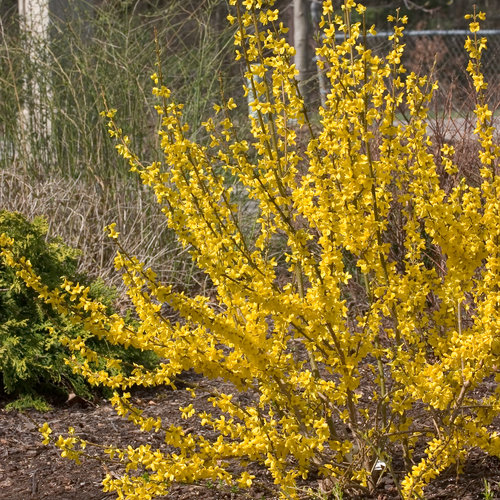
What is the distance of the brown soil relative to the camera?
3477 millimetres

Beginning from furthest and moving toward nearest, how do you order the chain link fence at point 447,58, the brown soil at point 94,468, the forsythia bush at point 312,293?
the chain link fence at point 447,58 < the brown soil at point 94,468 < the forsythia bush at point 312,293

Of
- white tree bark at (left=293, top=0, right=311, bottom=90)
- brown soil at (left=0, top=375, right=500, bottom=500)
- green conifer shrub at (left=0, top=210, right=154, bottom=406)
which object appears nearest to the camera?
brown soil at (left=0, top=375, right=500, bottom=500)

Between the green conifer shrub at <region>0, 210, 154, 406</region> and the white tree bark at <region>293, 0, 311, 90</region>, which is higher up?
the white tree bark at <region>293, 0, 311, 90</region>

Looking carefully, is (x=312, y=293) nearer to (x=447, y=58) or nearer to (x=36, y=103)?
(x=36, y=103)

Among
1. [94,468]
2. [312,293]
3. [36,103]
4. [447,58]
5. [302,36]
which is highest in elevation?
[302,36]

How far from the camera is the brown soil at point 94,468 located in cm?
348

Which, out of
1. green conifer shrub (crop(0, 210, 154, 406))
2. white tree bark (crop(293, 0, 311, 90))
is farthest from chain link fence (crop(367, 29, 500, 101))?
green conifer shrub (crop(0, 210, 154, 406))

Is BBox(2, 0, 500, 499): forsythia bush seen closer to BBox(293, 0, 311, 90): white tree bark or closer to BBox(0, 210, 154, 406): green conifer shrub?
BBox(0, 210, 154, 406): green conifer shrub

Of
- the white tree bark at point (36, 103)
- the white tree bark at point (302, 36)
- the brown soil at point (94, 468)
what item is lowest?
the brown soil at point (94, 468)

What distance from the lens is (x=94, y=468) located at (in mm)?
3855

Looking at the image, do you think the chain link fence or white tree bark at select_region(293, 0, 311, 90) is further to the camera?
white tree bark at select_region(293, 0, 311, 90)

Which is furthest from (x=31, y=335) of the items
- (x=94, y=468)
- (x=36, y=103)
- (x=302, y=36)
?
(x=302, y=36)

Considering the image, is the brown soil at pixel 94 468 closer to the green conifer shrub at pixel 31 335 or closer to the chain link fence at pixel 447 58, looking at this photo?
the green conifer shrub at pixel 31 335

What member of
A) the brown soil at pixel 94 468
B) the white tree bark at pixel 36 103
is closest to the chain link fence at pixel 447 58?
the brown soil at pixel 94 468
